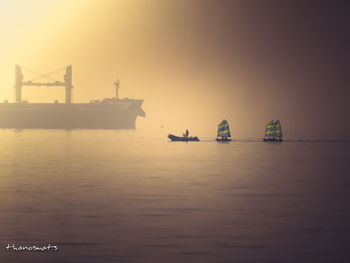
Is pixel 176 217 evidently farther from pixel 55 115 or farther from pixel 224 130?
pixel 55 115

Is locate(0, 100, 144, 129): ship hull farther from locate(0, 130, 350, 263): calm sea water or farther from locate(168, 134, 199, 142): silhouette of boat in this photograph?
locate(0, 130, 350, 263): calm sea water

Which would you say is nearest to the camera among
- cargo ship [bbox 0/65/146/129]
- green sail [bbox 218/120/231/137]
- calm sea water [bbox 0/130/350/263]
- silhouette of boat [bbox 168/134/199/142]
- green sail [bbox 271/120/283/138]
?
calm sea water [bbox 0/130/350/263]

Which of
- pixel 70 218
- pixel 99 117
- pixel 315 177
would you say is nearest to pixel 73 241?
pixel 70 218

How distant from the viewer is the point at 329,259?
1345 cm

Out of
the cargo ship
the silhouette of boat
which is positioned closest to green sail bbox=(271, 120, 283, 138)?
the silhouette of boat

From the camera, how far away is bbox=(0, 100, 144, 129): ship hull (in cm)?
19550

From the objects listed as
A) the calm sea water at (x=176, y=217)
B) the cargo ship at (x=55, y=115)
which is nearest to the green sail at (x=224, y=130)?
the calm sea water at (x=176, y=217)

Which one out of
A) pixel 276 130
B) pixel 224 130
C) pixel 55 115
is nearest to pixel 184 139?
pixel 224 130

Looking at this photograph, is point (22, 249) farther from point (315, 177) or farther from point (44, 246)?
point (315, 177)

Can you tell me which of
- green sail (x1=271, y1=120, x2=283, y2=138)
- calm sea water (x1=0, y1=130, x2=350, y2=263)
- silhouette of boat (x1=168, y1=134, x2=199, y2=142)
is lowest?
calm sea water (x1=0, y1=130, x2=350, y2=263)

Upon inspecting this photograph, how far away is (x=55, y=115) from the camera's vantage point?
197625 millimetres

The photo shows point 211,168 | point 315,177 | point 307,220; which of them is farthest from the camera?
point 211,168

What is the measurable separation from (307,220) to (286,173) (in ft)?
59.9

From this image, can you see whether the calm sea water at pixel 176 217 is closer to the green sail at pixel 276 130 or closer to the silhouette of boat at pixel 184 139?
the silhouette of boat at pixel 184 139
